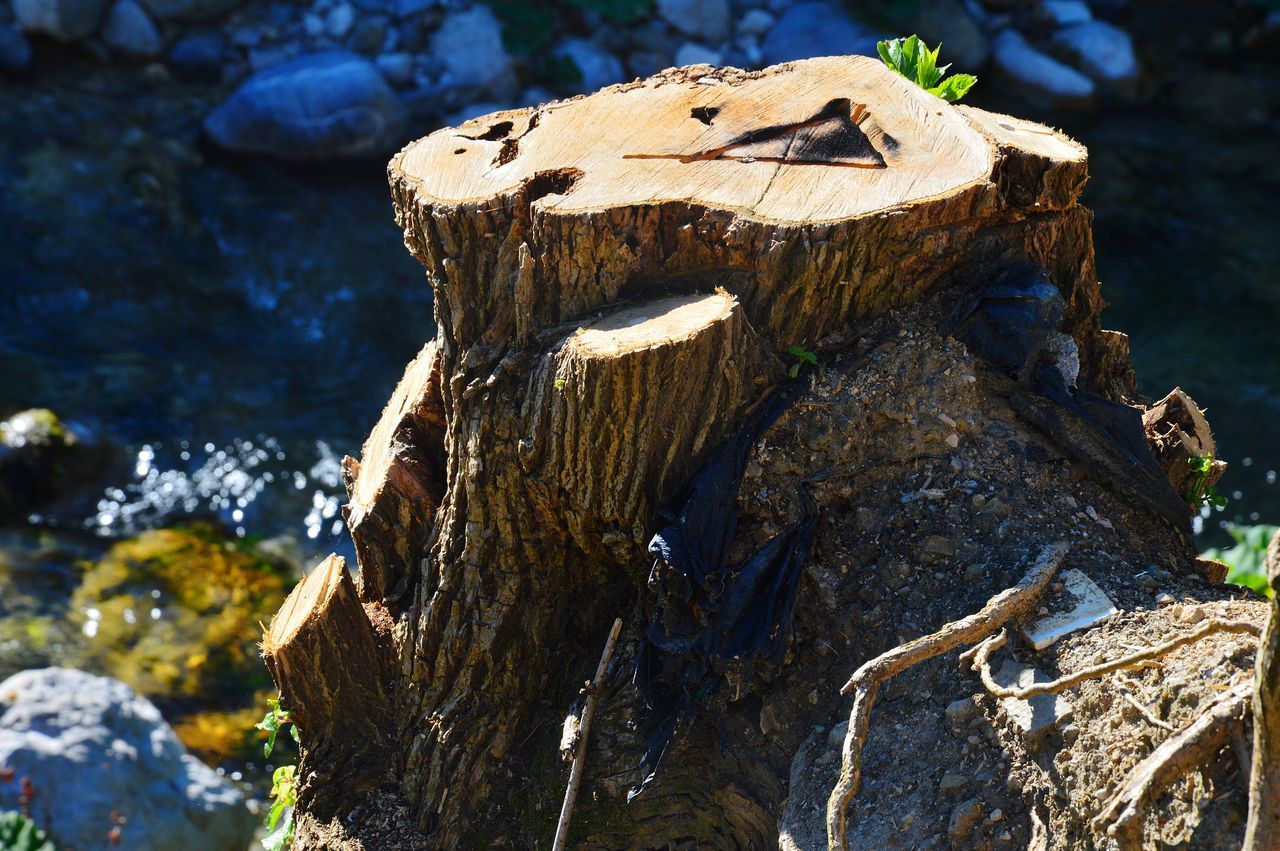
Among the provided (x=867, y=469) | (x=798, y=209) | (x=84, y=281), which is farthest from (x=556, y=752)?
(x=84, y=281)

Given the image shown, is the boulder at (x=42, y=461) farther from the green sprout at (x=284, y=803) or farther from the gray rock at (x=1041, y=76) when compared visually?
the gray rock at (x=1041, y=76)

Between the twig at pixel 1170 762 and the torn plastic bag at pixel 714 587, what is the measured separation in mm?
756

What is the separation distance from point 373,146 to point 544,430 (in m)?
6.79

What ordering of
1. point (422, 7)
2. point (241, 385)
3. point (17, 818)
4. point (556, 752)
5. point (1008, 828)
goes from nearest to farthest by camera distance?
point (1008, 828)
point (556, 752)
point (17, 818)
point (241, 385)
point (422, 7)

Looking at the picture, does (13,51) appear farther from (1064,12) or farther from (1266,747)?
(1266,747)

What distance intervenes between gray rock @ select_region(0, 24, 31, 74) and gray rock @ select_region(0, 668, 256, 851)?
619 centimetres

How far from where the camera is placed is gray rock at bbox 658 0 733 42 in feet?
31.6

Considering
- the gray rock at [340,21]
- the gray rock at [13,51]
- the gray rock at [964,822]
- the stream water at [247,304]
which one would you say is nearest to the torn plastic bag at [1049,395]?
the gray rock at [964,822]

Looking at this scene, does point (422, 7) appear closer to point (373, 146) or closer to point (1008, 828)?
point (373, 146)

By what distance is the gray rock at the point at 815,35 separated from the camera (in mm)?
9406

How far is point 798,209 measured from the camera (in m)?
2.35

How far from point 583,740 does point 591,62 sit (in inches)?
307

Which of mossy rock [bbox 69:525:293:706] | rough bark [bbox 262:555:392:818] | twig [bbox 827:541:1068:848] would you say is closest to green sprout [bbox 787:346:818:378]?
twig [bbox 827:541:1068:848]

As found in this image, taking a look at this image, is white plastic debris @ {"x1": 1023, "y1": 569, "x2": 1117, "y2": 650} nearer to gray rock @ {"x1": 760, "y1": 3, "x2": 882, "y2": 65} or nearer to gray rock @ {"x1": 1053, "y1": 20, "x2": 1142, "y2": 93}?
gray rock @ {"x1": 760, "y1": 3, "x2": 882, "y2": 65}
